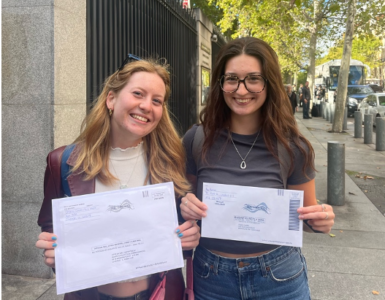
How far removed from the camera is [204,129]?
2.08m

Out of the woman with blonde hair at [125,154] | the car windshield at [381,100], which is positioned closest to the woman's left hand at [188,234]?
the woman with blonde hair at [125,154]

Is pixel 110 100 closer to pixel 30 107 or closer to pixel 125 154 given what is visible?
pixel 125 154

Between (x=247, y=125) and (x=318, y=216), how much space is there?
57 cm

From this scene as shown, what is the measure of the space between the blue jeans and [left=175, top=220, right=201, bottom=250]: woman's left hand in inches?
6.0

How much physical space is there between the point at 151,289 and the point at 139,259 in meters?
0.21

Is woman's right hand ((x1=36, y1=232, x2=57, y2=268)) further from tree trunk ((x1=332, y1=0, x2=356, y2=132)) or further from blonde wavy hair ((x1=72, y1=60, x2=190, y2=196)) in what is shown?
tree trunk ((x1=332, y1=0, x2=356, y2=132))

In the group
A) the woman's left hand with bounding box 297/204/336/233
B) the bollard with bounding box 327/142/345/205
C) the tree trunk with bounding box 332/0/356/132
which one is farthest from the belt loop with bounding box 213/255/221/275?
the tree trunk with bounding box 332/0/356/132

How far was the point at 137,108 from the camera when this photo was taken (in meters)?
1.82

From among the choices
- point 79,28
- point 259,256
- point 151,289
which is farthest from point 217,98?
point 79,28

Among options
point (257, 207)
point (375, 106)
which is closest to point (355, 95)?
point (375, 106)

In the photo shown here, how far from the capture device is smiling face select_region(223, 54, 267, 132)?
191cm

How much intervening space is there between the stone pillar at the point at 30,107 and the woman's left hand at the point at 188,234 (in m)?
2.38

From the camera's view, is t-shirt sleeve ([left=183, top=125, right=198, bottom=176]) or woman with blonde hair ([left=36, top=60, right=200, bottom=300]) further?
t-shirt sleeve ([left=183, top=125, right=198, bottom=176])

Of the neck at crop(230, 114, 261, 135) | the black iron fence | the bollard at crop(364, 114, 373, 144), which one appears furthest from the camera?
the bollard at crop(364, 114, 373, 144)
